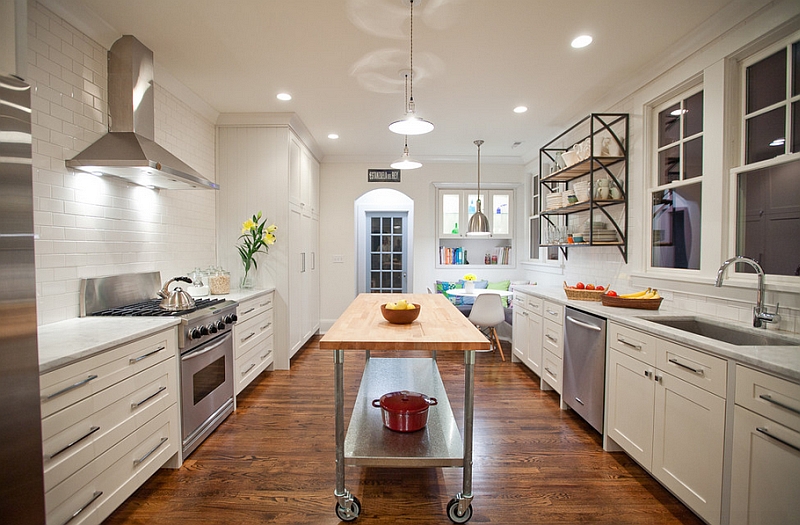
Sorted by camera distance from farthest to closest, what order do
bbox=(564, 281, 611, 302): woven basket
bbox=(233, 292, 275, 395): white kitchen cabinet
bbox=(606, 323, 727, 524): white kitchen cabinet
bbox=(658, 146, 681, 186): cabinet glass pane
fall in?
bbox=(233, 292, 275, 395): white kitchen cabinet < bbox=(564, 281, 611, 302): woven basket < bbox=(658, 146, 681, 186): cabinet glass pane < bbox=(606, 323, 727, 524): white kitchen cabinet

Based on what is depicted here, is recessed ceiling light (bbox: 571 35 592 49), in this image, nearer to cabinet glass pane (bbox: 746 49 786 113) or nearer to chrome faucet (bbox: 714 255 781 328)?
cabinet glass pane (bbox: 746 49 786 113)

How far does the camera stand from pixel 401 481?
2.18 meters

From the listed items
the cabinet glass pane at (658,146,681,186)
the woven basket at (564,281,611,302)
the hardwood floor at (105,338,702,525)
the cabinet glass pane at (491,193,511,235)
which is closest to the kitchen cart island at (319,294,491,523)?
the hardwood floor at (105,338,702,525)

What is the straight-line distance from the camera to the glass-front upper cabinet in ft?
20.6

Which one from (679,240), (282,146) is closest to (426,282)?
(282,146)

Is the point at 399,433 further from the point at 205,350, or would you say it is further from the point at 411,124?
the point at 411,124

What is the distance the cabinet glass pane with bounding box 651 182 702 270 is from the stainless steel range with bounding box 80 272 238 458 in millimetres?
3438

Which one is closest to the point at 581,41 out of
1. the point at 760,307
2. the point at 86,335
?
the point at 760,307

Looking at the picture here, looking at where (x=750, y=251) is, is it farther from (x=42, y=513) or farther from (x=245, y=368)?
(x=245, y=368)

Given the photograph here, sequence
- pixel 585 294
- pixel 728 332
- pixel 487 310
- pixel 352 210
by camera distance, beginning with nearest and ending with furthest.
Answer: pixel 728 332 < pixel 585 294 < pixel 487 310 < pixel 352 210

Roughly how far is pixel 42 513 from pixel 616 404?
2.89 meters

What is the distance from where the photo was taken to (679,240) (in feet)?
9.19

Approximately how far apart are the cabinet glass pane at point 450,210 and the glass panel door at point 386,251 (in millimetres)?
1302

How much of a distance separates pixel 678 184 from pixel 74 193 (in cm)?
410
